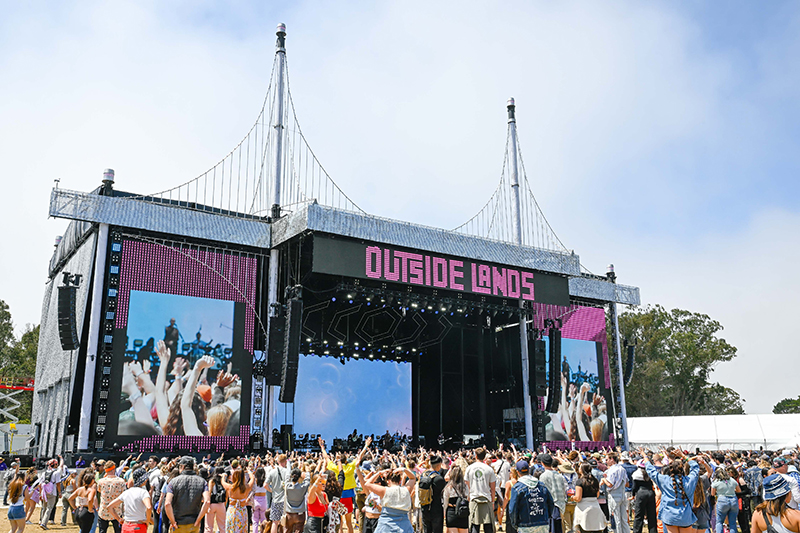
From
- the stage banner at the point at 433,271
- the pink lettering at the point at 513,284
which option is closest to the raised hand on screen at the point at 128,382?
the stage banner at the point at 433,271

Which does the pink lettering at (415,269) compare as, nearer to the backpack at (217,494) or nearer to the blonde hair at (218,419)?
the blonde hair at (218,419)

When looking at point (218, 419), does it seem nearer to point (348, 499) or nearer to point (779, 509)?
point (348, 499)

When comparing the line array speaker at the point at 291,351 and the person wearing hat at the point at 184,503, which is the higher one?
the line array speaker at the point at 291,351

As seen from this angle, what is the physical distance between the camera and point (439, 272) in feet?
74.2

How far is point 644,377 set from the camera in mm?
50625

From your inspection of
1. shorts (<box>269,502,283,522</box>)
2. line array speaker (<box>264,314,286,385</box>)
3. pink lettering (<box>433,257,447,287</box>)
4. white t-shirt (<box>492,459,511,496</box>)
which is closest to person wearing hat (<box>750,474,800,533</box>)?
white t-shirt (<box>492,459,511,496</box>)

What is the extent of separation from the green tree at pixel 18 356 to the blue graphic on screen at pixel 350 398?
30.2 meters

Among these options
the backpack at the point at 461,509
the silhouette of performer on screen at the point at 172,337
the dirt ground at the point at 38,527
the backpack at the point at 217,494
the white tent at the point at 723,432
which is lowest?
the dirt ground at the point at 38,527

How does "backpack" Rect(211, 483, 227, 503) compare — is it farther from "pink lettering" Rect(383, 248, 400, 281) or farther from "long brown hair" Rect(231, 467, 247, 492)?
"pink lettering" Rect(383, 248, 400, 281)

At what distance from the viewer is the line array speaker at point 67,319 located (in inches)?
709

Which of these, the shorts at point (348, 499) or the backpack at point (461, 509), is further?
the shorts at point (348, 499)

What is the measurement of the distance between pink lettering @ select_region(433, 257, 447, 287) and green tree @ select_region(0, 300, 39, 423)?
1487 inches

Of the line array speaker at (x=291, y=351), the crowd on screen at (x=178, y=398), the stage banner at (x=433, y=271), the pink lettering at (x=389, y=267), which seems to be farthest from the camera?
the pink lettering at (x=389, y=267)

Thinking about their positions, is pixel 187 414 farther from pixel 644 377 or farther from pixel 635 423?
pixel 644 377
